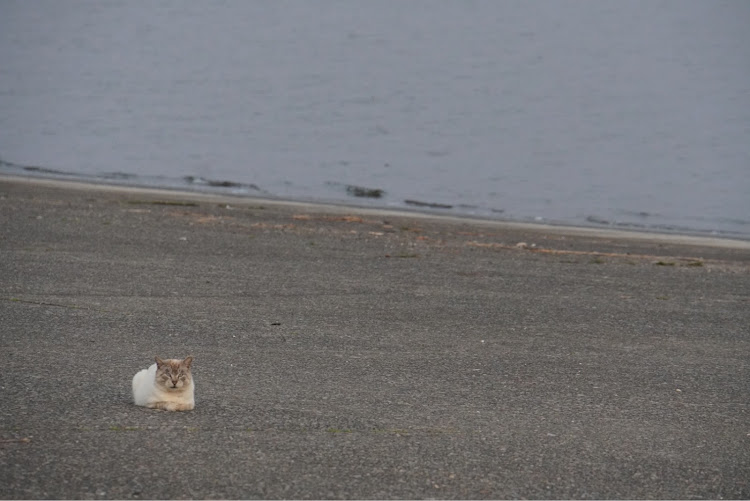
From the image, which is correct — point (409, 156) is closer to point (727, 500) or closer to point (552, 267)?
point (552, 267)

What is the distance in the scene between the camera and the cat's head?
596 centimetres

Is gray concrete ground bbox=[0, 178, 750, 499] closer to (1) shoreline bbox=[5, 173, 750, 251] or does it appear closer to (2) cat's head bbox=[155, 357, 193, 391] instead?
(2) cat's head bbox=[155, 357, 193, 391]

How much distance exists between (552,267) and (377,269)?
8.13 feet

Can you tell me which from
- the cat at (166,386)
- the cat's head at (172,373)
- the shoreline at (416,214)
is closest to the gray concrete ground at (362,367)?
the cat at (166,386)

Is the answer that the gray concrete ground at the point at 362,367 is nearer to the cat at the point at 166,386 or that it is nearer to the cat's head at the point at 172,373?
the cat at the point at 166,386

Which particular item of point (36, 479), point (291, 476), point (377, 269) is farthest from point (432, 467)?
point (377, 269)

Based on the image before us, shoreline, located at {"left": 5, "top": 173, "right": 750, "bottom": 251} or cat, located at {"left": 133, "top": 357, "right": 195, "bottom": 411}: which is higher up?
shoreline, located at {"left": 5, "top": 173, "right": 750, "bottom": 251}

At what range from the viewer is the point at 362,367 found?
774 centimetres

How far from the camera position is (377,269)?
12.6 meters

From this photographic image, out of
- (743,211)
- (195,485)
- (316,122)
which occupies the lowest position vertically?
(195,485)

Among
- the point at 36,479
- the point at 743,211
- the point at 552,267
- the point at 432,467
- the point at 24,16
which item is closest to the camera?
the point at 36,479

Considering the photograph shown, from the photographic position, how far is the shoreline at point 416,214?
19.4 m

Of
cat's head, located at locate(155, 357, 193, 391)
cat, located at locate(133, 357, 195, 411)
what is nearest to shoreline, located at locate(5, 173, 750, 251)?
cat, located at locate(133, 357, 195, 411)

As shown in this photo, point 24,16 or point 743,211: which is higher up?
point 24,16
